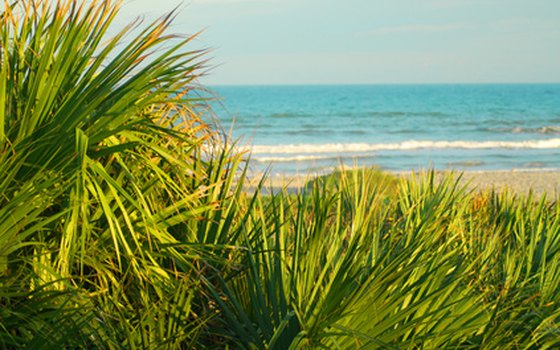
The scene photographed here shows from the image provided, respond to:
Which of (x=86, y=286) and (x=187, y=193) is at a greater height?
(x=187, y=193)

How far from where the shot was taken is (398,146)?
34.7 metres

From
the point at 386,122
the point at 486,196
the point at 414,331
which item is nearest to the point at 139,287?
the point at 414,331

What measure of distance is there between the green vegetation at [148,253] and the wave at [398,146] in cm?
2787

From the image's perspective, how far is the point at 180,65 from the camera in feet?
10.6

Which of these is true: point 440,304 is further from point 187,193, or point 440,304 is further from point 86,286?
point 86,286

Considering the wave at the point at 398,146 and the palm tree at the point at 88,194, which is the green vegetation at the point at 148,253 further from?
the wave at the point at 398,146

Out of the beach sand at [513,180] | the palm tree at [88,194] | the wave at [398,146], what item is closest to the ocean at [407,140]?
the wave at [398,146]

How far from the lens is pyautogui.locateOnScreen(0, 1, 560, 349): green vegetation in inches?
109

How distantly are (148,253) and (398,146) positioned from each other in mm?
32335

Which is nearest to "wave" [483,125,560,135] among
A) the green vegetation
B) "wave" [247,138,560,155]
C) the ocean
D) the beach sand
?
the ocean

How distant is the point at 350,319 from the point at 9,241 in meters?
1.32

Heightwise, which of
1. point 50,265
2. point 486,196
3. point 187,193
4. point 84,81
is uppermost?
point 84,81

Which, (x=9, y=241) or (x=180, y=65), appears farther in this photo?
(x=180, y=65)

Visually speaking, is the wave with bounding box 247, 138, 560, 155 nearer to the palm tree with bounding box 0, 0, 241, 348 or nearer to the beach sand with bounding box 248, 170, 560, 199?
the beach sand with bounding box 248, 170, 560, 199
